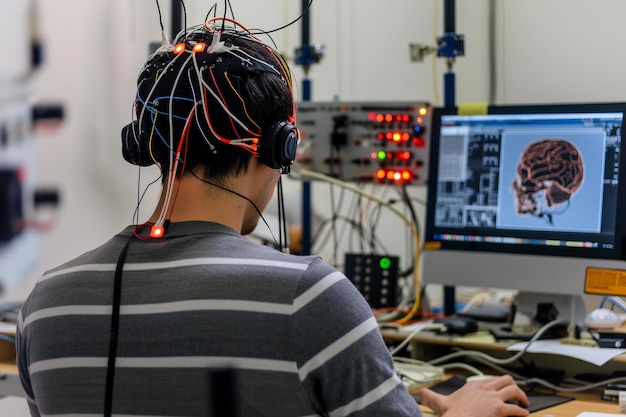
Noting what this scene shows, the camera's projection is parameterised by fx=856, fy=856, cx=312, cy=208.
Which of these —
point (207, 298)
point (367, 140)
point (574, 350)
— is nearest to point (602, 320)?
point (574, 350)

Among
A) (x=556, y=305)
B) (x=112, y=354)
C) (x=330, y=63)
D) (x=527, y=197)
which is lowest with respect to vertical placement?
(x=556, y=305)

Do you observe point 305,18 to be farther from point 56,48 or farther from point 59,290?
point 59,290

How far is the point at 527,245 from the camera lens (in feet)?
6.02

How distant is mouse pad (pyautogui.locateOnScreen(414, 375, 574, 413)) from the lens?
59.3 inches

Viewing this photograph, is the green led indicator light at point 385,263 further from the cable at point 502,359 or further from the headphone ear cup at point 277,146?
the headphone ear cup at point 277,146

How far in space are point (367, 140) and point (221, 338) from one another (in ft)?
4.34

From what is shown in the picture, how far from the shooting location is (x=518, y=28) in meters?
2.90

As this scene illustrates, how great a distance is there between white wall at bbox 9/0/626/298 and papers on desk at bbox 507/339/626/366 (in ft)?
2.78

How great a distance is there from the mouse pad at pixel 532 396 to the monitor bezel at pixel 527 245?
31cm

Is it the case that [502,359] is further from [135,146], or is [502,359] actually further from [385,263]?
[135,146]

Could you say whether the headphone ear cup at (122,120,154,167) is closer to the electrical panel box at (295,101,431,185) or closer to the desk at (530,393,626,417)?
the desk at (530,393,626,417)

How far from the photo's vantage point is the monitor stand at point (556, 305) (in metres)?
1.85

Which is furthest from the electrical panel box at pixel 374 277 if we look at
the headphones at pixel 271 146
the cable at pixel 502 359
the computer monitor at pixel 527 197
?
the headphones at pixel 271 146

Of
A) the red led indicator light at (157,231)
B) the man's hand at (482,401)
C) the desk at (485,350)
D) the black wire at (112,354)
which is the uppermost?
the red led indicator light at (157,231)
